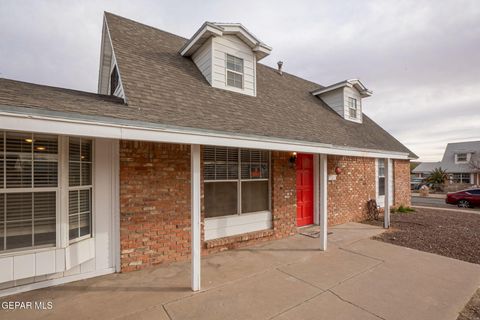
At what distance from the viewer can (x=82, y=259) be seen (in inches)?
147

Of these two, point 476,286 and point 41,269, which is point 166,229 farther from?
point 476,286

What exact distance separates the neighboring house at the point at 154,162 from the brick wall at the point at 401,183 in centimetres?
510

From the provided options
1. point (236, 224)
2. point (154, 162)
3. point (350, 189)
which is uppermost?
point (154, 162)

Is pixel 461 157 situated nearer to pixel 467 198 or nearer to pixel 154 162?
pixel 467 198

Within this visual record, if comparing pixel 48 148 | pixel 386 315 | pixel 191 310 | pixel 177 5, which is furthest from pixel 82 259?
pixel 177 5

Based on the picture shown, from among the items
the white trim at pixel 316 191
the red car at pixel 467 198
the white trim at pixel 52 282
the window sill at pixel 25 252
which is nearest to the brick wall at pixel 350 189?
the white trim at pixel 316 191

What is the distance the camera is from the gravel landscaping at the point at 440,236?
206 inches

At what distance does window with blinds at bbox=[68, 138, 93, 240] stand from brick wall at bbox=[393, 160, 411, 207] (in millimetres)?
12716

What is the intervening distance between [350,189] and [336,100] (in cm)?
406

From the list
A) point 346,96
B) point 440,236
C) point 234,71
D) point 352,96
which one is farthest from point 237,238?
point 352,96

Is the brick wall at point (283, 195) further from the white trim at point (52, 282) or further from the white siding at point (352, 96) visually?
the white siding at point (352, 96)

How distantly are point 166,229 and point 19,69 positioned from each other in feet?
39.9

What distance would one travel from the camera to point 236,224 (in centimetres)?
559

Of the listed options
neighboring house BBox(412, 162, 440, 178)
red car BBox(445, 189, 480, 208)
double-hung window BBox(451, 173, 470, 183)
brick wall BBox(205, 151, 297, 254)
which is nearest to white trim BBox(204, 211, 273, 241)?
brick wall BBox(205, 151, 297, 254)
